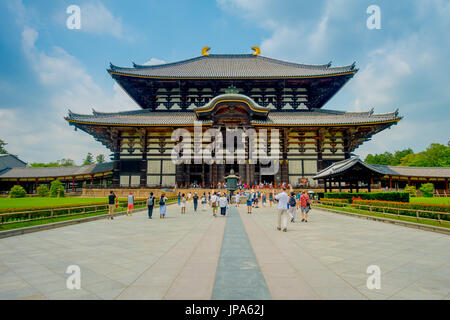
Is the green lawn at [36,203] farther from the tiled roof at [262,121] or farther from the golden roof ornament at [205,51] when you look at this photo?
the golden roof ornament at [205,51]

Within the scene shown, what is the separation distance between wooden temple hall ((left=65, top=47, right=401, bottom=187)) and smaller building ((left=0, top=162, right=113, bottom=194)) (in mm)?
7349

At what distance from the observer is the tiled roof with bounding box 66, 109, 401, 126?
27.2 meters

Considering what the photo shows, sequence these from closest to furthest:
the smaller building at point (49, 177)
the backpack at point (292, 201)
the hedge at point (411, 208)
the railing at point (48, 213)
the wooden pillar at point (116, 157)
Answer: the railing at point (48, 213)
the hedge at point (411, 208)
the backpack at point (292, 201)
the wooden pillar at point (116, 157)
the smaller building at point (49, 177)

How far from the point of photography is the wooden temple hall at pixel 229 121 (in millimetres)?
28297

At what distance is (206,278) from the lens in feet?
13.0

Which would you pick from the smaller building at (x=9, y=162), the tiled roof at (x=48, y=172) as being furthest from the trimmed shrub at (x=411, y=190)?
the smaller building at (x=9, y=162)

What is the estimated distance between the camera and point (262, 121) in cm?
2884

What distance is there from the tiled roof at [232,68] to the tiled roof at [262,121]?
5.11 metres

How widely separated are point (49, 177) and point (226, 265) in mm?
42711

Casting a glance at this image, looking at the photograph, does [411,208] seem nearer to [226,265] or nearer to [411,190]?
[226,265]

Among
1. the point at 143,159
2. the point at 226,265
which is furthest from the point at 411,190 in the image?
the point at 143,159

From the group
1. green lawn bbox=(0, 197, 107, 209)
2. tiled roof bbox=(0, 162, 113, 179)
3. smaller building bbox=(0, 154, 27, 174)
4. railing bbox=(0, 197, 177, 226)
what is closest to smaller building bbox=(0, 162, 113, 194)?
tiled roof bbox=(0, 162, 113, 179)
